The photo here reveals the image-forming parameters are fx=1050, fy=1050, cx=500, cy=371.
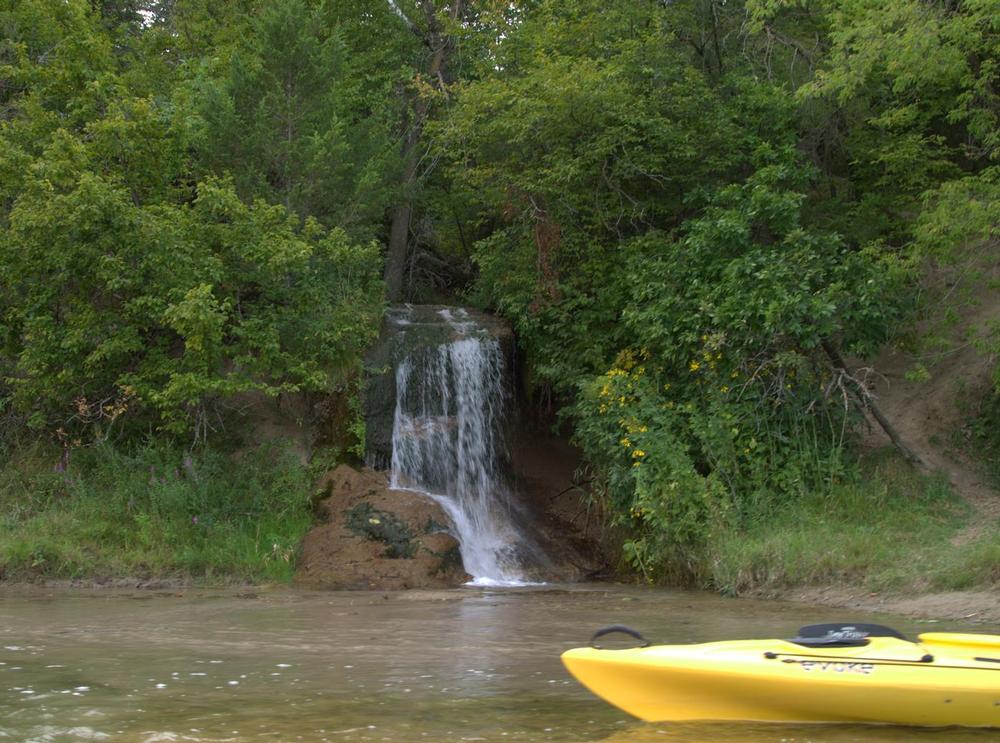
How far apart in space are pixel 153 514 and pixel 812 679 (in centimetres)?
1096

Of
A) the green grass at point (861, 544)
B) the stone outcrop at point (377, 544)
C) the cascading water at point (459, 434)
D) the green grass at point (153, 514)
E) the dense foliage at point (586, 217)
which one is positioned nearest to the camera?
the green grass at point (861, 544)

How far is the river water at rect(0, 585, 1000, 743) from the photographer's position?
5.77 metres

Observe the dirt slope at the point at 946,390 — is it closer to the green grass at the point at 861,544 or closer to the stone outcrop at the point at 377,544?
the green grass at the point at 861,544

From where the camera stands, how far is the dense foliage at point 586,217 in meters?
13.7

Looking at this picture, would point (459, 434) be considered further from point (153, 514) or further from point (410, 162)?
point (410, 162)

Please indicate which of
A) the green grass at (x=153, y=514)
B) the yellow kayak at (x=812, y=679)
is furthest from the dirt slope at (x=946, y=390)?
the yellow kayak at (x=812, y=679)

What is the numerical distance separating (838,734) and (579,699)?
62.3 inches

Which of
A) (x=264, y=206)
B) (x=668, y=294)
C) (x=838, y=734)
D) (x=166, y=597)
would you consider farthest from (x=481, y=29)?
(x=838, y=734)

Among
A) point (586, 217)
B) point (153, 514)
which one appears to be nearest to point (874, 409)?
point (586, 217)

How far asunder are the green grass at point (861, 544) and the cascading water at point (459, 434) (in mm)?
3790

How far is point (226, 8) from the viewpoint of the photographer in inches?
921

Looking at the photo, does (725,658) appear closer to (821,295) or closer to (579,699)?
(579,699)

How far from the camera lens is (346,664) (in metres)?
7.72

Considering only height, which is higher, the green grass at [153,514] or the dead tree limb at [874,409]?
the dead tree limb at [874,409]
